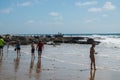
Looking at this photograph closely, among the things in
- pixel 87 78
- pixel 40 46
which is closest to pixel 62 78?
pixel 87 78

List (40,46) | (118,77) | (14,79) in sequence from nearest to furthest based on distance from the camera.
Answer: (14,79) → (118,77) → (40,46)

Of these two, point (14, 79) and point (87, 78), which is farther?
point (87, 78)

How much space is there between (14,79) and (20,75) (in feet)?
4.75

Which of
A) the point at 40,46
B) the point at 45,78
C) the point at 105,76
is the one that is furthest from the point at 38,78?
the point at 40,46

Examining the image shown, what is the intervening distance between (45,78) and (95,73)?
3.89 meters

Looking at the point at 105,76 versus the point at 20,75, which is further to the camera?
the point at 105,76

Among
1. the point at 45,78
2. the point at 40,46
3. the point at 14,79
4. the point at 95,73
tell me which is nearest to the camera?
the point at 14,79

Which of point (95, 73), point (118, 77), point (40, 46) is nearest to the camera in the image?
point (118, 77)

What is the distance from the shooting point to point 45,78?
14.9 meters

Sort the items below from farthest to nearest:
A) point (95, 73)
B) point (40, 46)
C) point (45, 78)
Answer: point (40, 46) < point (95, 73) < point (45, 78)

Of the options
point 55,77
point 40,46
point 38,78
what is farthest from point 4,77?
point 40,46

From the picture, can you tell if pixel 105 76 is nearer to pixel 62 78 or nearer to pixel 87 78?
pixel 87 78

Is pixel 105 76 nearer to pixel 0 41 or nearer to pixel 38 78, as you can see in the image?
pixel 38 78

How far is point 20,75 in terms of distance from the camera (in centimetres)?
1548
